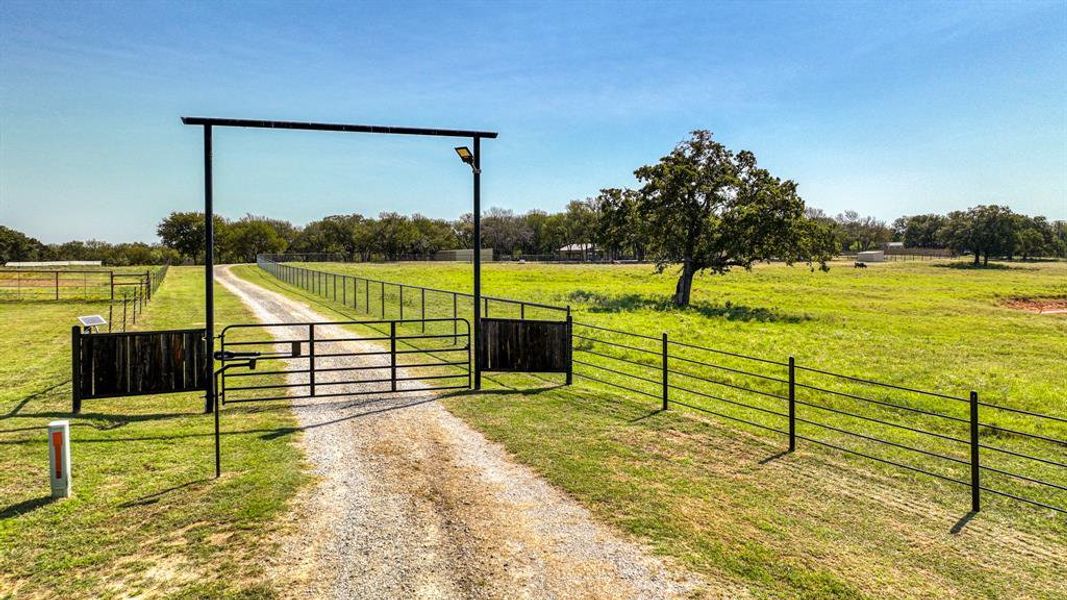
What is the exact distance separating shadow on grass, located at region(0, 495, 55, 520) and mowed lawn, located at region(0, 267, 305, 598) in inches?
0.4

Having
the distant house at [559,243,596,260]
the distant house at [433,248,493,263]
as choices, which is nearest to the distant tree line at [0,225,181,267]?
the distant house at [433,248,493,263]

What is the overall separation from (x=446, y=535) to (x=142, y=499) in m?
3.76

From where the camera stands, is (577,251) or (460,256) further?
(577,251)

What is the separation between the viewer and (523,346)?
43.4ft

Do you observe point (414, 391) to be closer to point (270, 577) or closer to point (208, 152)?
point (208, 152)

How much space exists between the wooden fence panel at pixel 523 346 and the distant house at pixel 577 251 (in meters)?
110

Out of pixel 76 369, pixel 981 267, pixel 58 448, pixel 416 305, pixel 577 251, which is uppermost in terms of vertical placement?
pixel 577 251

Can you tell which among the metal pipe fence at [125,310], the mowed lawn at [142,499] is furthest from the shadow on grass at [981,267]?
the mowed lawn at [142,499]

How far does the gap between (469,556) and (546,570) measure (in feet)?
2.56

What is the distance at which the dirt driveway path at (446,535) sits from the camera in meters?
5.34

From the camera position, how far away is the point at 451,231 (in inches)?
5266

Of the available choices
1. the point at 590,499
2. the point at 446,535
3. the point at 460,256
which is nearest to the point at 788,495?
the point at 590,499

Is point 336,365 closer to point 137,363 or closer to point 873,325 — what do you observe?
point 137,363

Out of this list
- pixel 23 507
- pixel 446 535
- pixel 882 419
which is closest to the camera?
pixel 446 535
